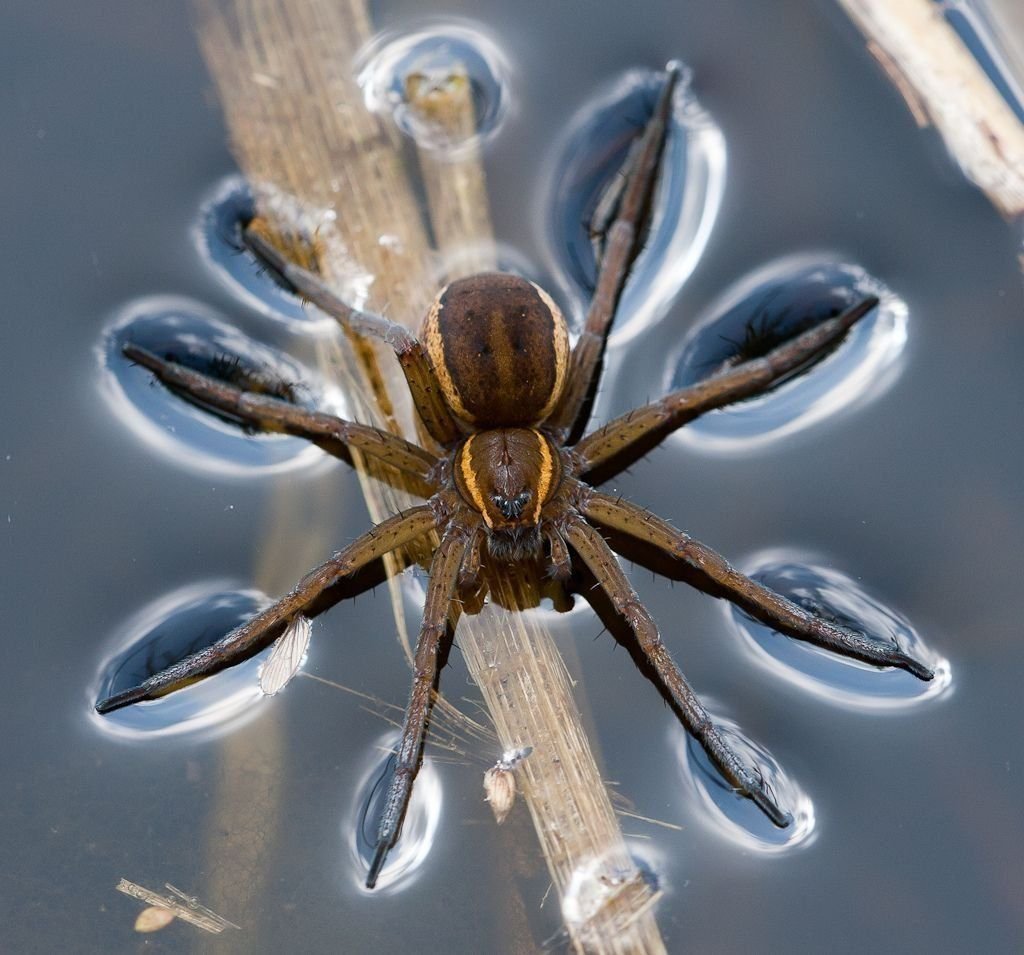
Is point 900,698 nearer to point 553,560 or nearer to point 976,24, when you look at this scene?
point 553,560

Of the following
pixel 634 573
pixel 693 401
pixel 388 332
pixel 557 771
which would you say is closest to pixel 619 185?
pixel 693 401

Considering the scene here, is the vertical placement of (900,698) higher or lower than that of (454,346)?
lower

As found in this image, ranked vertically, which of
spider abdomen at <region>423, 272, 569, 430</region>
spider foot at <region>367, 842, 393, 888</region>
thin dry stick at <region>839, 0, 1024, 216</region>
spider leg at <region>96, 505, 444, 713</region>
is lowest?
spider foot at <region>367, 842, 393, 888</region>

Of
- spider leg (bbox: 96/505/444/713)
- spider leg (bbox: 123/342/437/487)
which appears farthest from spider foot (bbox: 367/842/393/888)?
spider leg (bbox: 123/342/437/487)

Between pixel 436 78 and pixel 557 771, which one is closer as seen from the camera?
pixel 557 771

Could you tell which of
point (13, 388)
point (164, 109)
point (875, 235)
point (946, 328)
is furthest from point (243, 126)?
point (946, 328)

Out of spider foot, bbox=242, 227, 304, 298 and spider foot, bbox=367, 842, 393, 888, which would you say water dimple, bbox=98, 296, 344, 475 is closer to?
spider foot, bbox=242, 227, 304, 298

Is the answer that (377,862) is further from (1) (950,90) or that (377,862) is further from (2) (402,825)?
(1) (950,90)
